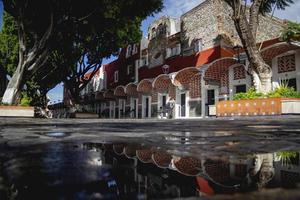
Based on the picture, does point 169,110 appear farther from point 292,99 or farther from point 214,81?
point 292,99

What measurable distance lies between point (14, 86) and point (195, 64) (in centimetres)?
1419

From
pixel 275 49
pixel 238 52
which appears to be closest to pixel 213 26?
pixel 238 52

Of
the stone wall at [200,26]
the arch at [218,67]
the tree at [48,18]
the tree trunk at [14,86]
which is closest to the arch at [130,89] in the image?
the stone wall at [200,26]

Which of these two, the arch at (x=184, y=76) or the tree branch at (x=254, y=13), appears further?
the arch at (x=184, y=76)

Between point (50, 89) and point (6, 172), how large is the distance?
34.5 meters

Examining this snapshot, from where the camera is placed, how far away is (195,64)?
978 inches

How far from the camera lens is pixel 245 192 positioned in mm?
926

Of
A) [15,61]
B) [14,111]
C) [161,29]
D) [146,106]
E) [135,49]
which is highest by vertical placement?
[161,29]

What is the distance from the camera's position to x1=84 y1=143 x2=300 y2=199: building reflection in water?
98 centimetres

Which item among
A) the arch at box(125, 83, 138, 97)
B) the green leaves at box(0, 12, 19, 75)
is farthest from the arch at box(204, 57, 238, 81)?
the green leaves at box(0, 12, 19, 75)

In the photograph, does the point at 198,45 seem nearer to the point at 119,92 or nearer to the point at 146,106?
the point at 146,106

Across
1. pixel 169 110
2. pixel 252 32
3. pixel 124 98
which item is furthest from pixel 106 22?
pixel 124 98

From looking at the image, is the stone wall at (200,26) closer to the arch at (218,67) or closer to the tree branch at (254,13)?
the arch at (218,67)

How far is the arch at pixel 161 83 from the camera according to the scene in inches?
1023
